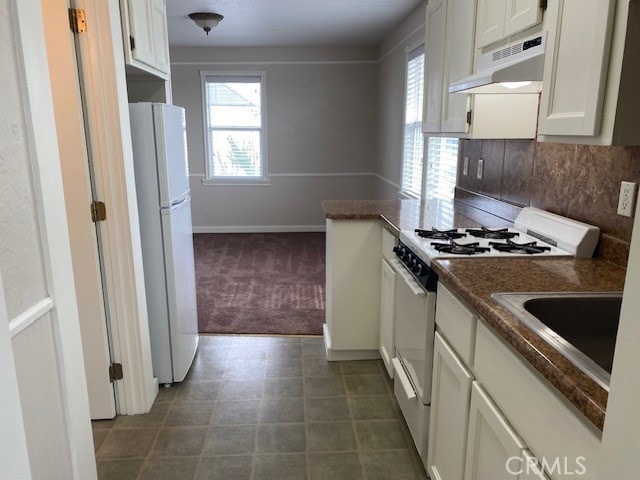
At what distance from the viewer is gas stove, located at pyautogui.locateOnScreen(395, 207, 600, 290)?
1.71 metres

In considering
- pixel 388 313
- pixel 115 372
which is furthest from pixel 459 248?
pixel 115 372

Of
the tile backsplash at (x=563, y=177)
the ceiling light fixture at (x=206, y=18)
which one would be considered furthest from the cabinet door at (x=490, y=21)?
the ceiling light fixture at (x=206, y=18)

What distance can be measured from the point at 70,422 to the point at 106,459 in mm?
782

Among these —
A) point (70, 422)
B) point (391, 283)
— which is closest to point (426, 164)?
point (391, 283)

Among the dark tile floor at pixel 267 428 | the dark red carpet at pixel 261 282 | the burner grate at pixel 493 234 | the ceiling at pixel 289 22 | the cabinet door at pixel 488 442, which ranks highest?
the ceiling at pixel 289 22

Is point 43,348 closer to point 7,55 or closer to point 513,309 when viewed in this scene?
point 7,55

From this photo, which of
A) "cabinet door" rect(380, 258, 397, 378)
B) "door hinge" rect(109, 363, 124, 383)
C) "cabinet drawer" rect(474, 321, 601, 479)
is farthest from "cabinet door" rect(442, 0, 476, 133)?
"door hinge" rect(109, 363, 124, 383)

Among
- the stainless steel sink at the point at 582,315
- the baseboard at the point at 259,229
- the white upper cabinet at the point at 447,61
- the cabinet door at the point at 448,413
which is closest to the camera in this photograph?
the stainless steel sink at the point at 582,315

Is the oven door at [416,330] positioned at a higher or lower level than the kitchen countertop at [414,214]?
lower

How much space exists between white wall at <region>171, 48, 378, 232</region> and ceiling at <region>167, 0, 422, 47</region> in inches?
8.6

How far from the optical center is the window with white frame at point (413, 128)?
4148mm

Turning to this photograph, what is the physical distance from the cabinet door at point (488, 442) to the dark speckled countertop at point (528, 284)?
22 centimetres

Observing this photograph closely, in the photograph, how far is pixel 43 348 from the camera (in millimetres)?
1255
